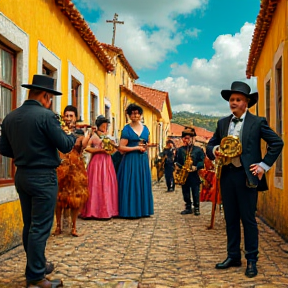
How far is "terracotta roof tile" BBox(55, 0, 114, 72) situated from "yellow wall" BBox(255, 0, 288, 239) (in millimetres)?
3800

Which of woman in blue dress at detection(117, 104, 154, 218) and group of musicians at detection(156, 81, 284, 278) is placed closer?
group of musicians at detection(156, 81, 284, 278)

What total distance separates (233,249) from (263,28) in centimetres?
544

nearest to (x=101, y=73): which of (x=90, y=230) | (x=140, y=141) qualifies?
(x=140, y=141)

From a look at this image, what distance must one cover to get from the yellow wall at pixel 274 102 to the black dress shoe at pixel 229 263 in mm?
1887

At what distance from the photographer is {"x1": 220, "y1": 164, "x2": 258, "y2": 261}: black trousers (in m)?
4.88

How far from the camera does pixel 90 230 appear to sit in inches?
302

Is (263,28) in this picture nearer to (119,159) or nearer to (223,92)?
(119,159)

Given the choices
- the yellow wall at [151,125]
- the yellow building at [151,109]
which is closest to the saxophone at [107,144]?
the yellow building at [151,109]

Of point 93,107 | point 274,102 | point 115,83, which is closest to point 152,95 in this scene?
point 115,83

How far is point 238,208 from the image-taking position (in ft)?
16.6

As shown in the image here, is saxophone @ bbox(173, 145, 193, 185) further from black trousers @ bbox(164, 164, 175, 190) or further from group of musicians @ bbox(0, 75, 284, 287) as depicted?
black trousers @ bbox(164, 164, 175, 190)

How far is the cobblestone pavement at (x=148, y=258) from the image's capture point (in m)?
4.60

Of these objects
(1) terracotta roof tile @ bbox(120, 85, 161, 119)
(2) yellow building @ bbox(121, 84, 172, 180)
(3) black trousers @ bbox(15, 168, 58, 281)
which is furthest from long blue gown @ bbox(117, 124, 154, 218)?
(1) terracotta roof tile @ bbox(120, 85, 161, 119)

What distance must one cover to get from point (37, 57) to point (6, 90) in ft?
4.01
